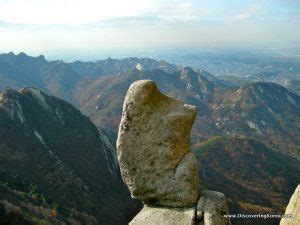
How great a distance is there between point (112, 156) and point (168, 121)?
151318 millimetres

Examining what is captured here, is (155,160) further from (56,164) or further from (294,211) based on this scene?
(56,164)

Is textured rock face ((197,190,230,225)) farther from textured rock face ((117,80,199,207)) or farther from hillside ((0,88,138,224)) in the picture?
hillside ((0,88,138,224))

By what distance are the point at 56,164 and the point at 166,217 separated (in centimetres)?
11577

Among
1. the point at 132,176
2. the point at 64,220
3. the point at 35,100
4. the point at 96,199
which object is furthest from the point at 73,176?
the point at 132,176

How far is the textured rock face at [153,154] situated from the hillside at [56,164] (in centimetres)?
6913

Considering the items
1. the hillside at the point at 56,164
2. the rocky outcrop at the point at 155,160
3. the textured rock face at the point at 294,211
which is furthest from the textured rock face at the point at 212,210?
the hillside at the point at 56,164

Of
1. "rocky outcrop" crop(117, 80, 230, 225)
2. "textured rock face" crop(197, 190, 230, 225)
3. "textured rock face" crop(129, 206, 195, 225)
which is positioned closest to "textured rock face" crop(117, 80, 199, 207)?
"rocky outcrop" crop(117, 80, 230, 225)

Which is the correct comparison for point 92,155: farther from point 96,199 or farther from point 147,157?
point 147,157

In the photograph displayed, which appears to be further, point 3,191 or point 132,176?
point 3,191

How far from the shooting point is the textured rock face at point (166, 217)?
16.5 meters

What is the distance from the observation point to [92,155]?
159m

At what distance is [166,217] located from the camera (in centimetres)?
1697

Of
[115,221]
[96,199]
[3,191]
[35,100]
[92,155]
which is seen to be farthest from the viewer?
[35,100]

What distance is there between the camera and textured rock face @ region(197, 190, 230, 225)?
16.0m
